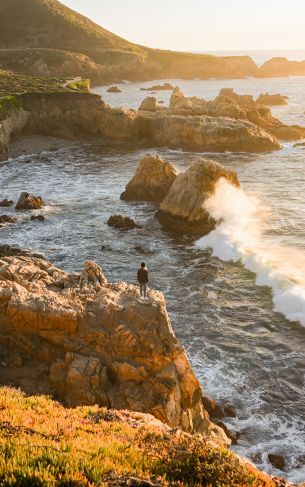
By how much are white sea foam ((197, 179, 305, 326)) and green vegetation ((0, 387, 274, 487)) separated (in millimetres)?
18809

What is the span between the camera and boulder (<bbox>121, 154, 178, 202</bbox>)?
169 feet

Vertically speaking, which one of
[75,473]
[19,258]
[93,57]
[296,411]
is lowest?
[296,411]

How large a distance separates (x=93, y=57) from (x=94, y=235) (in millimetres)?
164908

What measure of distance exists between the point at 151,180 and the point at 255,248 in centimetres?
1630

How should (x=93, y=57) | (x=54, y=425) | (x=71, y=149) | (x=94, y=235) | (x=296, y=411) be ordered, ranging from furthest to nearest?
(x=93, y=57) → (x=71, y=149) → (x=94, y=235) → (x=296, y=411) → (x=54, y=425)

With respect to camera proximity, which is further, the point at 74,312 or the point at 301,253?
the point at 301,253

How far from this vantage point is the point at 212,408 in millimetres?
22047

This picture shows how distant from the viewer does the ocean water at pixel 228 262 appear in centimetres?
2312

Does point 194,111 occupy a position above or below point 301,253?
above

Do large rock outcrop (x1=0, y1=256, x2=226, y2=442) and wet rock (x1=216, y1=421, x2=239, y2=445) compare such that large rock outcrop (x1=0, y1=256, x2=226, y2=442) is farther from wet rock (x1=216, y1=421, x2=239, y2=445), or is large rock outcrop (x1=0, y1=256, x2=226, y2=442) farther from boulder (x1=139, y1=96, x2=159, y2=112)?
boulder (x1=139, y1=96, x2=159, y2=112)

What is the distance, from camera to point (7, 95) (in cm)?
8400

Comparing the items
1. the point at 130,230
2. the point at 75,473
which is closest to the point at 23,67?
the point at 130,230

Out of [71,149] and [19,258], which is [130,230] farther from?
[71,149]

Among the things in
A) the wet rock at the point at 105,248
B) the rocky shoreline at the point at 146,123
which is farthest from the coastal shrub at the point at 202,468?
the rocky shoreline at the point at 146,123
